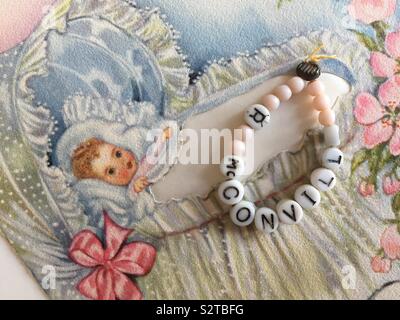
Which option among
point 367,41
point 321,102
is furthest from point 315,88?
point 367,41

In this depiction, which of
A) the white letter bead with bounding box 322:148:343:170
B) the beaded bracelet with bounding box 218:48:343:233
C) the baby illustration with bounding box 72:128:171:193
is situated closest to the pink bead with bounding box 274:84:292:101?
the beaded bracelet with bounding box 218:48:343:233

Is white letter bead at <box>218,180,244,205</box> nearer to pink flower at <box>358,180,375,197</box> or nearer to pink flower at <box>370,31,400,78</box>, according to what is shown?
pink flower at <box>358,180,375,197</box>

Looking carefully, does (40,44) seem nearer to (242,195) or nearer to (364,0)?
(242,195)

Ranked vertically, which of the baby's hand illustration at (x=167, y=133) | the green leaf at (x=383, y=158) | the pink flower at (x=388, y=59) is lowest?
the green leaf at (x=383, y=158)

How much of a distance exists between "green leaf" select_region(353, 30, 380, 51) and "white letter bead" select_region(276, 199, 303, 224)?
0.29m

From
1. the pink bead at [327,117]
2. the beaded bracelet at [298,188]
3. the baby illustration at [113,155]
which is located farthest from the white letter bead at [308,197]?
the baby illustration at [113,155]

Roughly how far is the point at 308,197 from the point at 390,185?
140 mm

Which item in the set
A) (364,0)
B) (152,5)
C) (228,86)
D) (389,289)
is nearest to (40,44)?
(152,5)

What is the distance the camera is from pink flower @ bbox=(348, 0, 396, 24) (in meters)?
0.85

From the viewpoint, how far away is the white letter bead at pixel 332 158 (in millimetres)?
797

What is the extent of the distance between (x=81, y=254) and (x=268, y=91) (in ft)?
1.25

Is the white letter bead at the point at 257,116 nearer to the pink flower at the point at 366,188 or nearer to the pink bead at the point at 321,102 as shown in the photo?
the pink bead at the point at 321,102

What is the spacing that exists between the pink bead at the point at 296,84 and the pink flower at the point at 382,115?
0.10m

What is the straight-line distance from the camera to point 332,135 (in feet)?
2.62
